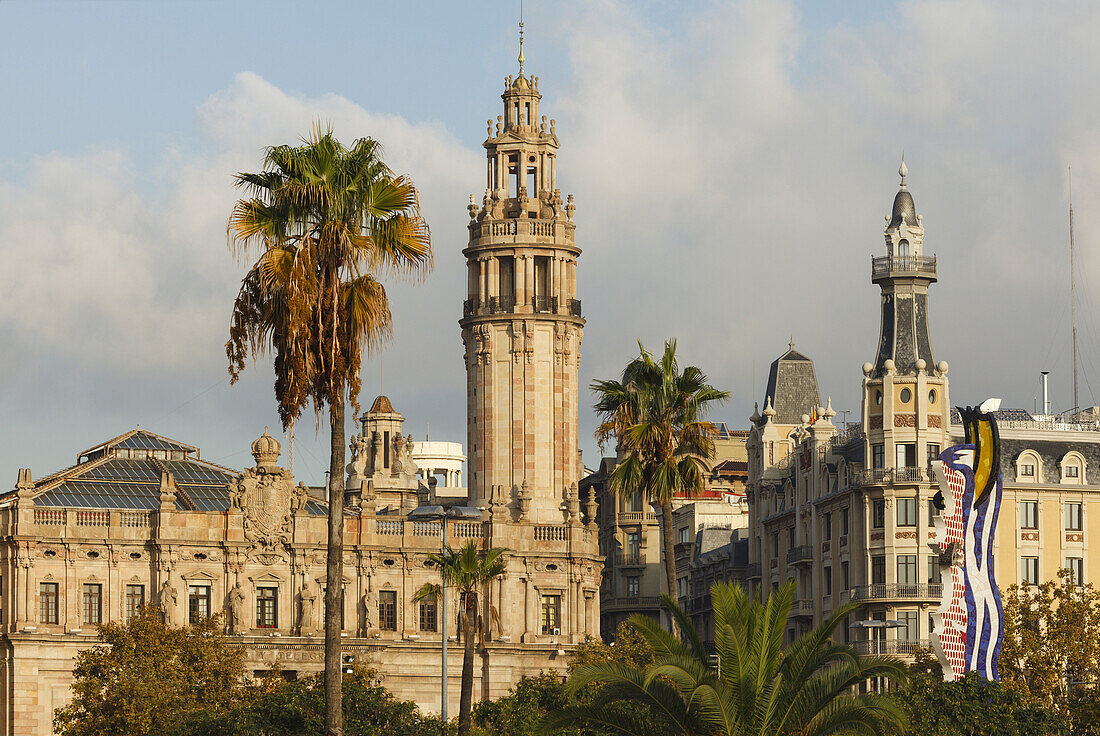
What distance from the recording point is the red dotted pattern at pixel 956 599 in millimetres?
83125

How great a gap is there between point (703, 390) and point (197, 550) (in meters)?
52.7

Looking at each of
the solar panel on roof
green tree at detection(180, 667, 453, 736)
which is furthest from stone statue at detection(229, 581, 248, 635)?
green tree at detection(180, 667, 453, 736)

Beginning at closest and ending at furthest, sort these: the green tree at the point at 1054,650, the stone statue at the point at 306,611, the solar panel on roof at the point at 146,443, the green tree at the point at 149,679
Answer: the green tree at the point at 149,679 → the green tree at the point at 1054,650 → the stone statue at the point at 306,611 → the solar panel on roof at the point at 146,443

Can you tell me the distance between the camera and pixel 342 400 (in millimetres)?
46812

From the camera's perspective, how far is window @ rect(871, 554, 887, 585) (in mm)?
114125

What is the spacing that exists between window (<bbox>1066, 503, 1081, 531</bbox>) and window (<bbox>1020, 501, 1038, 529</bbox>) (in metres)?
2.06

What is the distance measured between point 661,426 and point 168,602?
51.3 metres

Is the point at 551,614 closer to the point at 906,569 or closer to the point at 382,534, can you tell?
the point at 382,534

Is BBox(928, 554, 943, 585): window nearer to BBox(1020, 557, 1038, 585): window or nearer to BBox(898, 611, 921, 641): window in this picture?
BBox(898, 611, 921, 641): window

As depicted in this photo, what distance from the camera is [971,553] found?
276 ft

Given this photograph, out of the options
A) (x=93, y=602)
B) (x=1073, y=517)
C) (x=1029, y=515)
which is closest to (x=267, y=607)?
(x=93, y=602)

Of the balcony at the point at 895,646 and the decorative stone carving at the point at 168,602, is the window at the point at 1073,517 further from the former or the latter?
the decorative stone carving at the point at 168,602

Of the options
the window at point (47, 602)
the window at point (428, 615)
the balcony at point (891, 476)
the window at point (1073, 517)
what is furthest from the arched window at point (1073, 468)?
the window at point (47, 602)

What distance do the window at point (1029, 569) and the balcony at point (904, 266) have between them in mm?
19339
